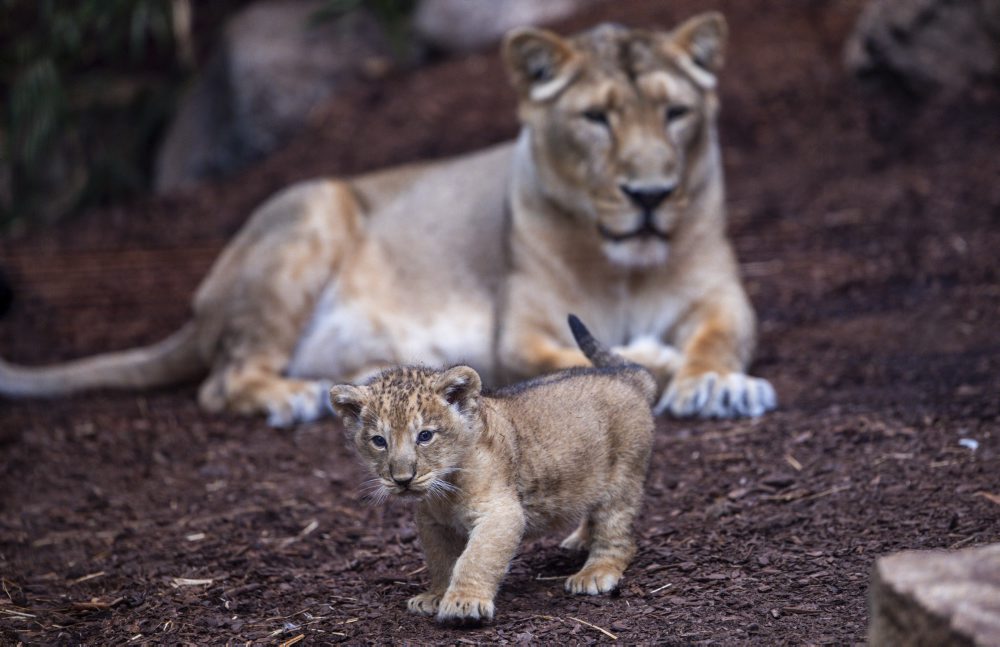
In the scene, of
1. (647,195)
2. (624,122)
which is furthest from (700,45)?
(647,195)

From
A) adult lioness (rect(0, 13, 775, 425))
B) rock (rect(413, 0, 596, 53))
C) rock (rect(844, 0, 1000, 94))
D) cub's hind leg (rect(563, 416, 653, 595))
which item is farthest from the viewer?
rock (rect(413, 0, 596, 53))

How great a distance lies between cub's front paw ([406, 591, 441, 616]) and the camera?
8.96ft

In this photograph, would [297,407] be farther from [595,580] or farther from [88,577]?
[595,580]

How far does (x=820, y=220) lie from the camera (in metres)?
6.70

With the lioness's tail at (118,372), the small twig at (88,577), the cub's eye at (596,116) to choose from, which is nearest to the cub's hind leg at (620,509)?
the small twig at (88,577)

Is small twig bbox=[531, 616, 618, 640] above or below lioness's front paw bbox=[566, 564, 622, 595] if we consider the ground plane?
above

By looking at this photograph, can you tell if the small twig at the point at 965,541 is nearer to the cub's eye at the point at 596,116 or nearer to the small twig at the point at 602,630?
the small twig at the point at 602,630

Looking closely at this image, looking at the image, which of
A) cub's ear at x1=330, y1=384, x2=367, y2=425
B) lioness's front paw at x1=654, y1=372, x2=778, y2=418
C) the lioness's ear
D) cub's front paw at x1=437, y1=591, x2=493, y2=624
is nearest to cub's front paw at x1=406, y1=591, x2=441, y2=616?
cub's front paw at x1=437, y1=591, x2=493, y2=624

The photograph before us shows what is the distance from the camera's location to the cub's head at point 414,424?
8.42 ft

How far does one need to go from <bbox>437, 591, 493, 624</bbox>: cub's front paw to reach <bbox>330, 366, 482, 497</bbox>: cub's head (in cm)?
22

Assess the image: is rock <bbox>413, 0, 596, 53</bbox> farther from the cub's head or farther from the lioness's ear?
the cub's head

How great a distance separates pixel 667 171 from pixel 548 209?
0.64m

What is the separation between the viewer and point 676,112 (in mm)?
4738

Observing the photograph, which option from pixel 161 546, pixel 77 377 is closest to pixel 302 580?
pixel 161 546
